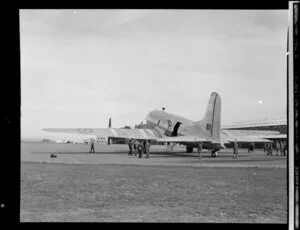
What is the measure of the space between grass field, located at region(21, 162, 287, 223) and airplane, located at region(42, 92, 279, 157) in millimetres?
11684

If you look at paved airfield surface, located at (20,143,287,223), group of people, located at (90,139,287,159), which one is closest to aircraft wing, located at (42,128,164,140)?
group of people, located at (90,139,287,159)

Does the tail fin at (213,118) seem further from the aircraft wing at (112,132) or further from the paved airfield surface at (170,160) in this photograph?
the aircraft wing at (112,132)

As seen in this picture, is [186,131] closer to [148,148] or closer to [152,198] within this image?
[148,148]

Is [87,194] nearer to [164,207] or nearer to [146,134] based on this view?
[164,207]

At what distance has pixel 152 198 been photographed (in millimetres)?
8023

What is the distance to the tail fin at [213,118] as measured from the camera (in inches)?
971

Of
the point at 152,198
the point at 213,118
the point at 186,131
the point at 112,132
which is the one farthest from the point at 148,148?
the point at 152,198

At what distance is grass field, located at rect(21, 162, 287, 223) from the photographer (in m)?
6.36

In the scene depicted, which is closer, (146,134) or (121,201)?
(121,201)

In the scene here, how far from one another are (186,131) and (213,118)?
2936 millimetres
